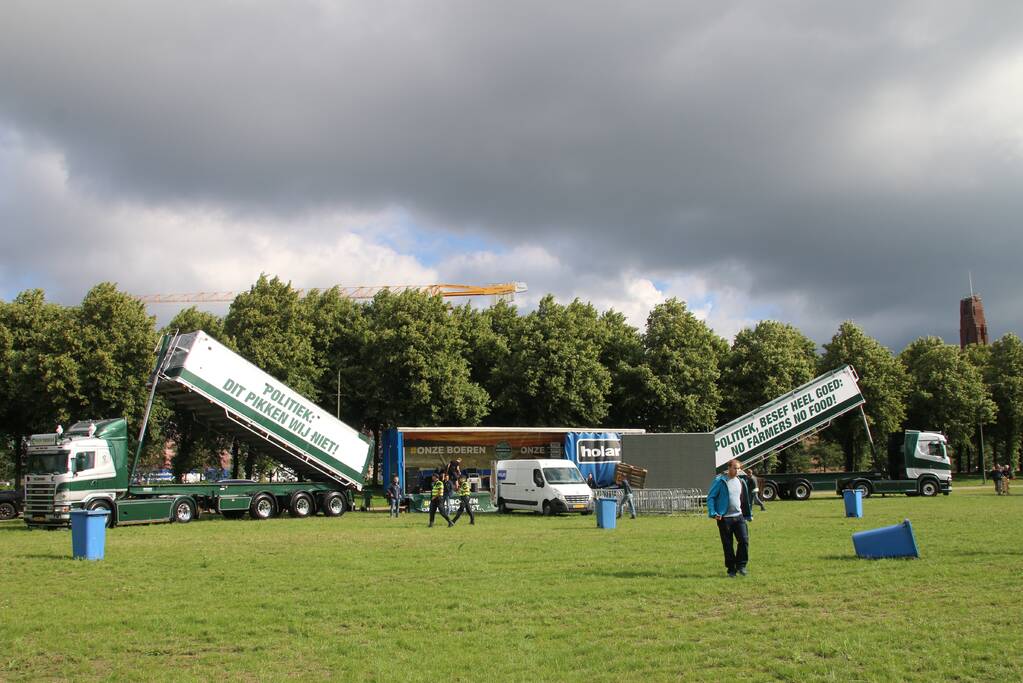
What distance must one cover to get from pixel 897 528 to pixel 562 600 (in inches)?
260

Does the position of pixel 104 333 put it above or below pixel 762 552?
above

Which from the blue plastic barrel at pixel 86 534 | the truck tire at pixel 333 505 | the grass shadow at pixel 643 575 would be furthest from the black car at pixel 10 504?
the grass shadow at pixel 643 575

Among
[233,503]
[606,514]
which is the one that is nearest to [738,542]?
[606,514]

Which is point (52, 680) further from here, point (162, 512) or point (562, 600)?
point (162, 512)

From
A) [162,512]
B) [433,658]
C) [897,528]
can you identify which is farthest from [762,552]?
[162,512]

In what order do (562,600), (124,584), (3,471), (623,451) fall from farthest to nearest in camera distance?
(3,471), (623,451), (124,584), (562,600)

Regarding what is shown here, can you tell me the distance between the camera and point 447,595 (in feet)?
38.0

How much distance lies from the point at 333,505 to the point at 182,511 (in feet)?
18.9

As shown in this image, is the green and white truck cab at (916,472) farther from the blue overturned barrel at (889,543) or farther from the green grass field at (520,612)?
the blue overturned barrel at (889,543)

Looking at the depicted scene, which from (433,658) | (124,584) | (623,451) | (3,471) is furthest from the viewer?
(3,471)

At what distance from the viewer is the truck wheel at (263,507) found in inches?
1208

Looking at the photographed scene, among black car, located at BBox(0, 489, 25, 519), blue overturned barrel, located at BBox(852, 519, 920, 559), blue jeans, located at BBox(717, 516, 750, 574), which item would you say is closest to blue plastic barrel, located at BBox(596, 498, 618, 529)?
blue overturned barrel, located at BBox(852, 519, 920, 559)

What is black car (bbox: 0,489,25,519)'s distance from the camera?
32.6 metres

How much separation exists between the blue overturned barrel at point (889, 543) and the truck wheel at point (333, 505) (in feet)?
72.3
